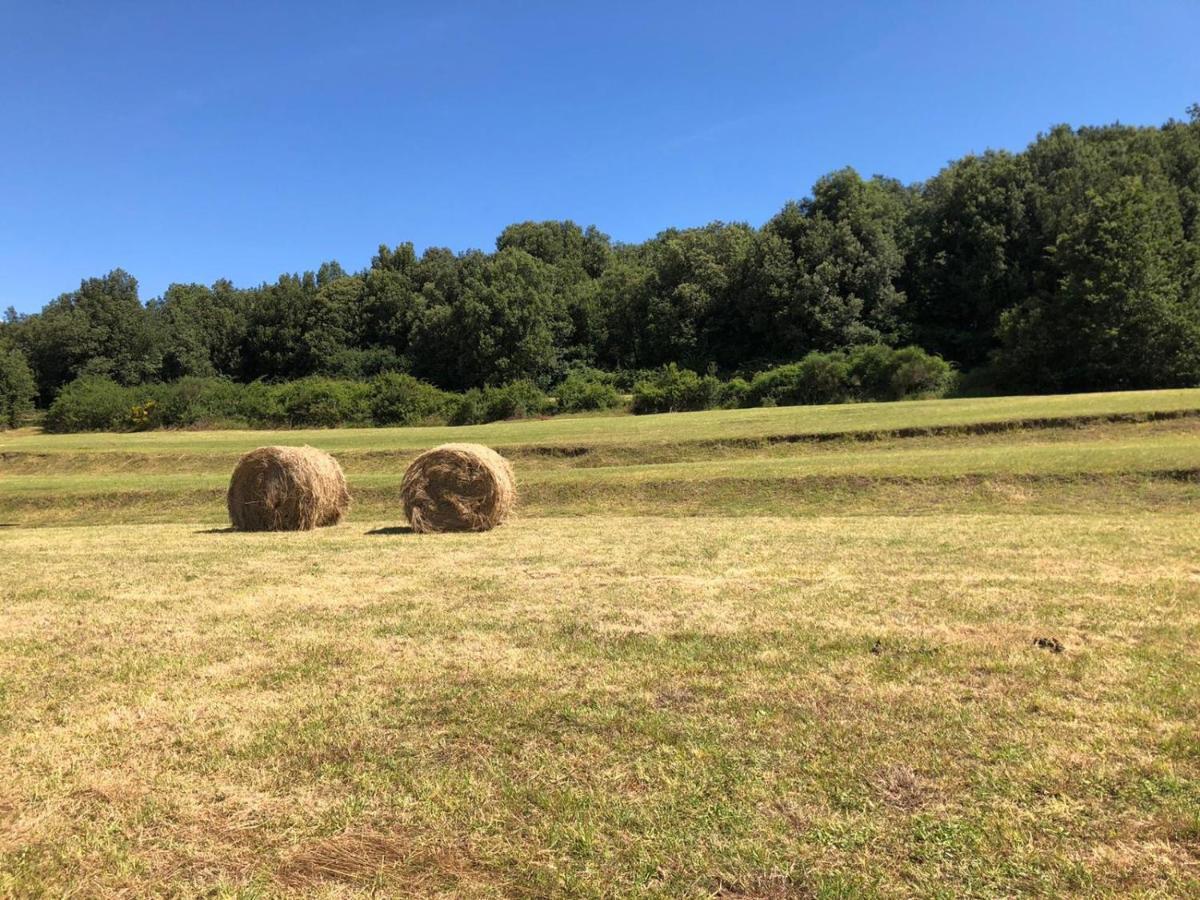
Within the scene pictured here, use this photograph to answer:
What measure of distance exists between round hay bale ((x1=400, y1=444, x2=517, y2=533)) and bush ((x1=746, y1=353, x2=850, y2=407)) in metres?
31.7

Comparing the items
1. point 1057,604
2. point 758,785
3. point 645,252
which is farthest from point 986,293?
point 758,785

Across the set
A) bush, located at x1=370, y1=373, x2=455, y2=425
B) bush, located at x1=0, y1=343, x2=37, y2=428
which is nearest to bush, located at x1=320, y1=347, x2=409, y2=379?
bush, located at x1=370, y1=373, x2=455, y2=425

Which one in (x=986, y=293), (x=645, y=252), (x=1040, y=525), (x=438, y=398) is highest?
(x=645, y=252)

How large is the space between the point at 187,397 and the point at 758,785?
62020 mm

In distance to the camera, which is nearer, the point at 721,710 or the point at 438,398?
the point at 721,710

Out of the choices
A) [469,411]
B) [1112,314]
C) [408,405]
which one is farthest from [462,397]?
[1112,314]

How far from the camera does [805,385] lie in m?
44.1

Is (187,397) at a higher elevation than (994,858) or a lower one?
higher

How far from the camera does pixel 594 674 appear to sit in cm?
538

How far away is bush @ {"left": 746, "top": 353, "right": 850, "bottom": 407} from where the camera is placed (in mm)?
43375

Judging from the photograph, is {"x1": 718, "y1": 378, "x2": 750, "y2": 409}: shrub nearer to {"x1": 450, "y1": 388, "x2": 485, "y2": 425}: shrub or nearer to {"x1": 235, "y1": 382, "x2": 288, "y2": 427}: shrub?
{"x1": 450, "y1": 388, "x2": 485, "y2": 425}: shrub

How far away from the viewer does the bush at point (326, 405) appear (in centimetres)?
4925

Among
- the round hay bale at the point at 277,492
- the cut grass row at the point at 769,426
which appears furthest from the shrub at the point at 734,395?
the round hay bale at the point at 277,492

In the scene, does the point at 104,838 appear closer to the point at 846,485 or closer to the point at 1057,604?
the point at 1057,604
